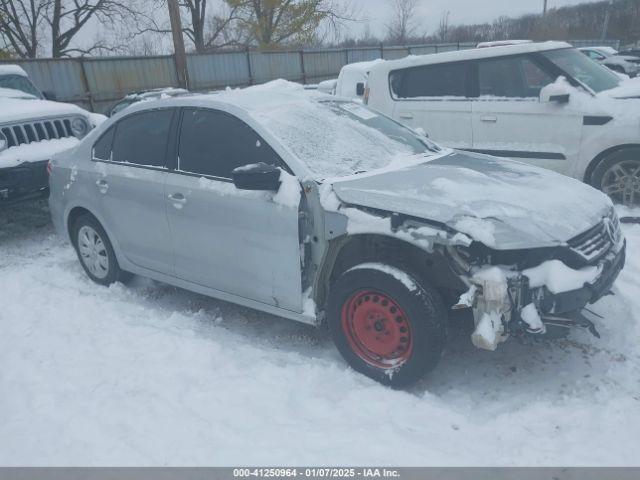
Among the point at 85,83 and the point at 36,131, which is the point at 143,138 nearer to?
the point at 36,131

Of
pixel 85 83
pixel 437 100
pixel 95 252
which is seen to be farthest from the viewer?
pixel 85 83

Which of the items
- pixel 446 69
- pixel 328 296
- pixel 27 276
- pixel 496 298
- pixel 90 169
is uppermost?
pixel 446 69

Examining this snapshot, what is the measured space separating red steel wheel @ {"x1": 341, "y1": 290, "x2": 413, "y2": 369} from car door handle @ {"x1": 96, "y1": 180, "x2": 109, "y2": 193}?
2384 millimetres

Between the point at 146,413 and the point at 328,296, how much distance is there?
1243mm

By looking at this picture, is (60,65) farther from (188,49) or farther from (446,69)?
(188,49)

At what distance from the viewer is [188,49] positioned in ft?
98.4

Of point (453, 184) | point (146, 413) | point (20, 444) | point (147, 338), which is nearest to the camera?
point (20, 444)

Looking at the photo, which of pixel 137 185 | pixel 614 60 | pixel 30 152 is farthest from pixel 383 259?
pixel 614 60

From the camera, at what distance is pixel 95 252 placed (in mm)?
4773

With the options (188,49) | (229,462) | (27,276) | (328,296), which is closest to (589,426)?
(328,296)

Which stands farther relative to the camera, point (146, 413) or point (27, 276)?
point (27, 276)

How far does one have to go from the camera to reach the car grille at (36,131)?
600 cm

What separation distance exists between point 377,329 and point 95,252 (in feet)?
9.56

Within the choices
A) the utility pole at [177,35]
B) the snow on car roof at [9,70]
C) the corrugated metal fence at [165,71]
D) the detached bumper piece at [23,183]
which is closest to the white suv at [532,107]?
the detached bumper piece at [23,183]
